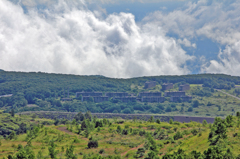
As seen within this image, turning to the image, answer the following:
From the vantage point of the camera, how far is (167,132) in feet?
398

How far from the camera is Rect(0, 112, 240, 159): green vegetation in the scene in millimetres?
71062

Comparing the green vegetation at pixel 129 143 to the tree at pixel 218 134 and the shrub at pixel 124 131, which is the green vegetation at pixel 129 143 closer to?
the tree at pixel 218 134

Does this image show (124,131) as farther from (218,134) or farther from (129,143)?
(218,134)

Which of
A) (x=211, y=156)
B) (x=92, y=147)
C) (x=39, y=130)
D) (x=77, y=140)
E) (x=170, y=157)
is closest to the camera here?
(x=211, y=156)

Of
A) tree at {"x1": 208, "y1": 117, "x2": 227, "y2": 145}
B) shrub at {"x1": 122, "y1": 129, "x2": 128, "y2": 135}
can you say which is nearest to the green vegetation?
tree at {"x1": 208, "y1": 117, "x2": 227, "y2": 145}

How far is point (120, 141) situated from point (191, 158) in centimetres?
4968

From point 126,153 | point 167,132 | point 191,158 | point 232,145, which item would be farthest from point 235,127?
point 167,132

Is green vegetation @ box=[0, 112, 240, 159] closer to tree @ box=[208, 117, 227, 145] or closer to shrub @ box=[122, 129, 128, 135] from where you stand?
tree @ box=[208, 117, 227, 145]

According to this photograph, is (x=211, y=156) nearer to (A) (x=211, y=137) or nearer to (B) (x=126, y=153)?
(A) (x=211, y=137)

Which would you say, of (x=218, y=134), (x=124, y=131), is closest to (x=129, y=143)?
(x=124, y=131)

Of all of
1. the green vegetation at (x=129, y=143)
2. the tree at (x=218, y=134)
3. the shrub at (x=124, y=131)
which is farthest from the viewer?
the shrub at (x=124, y=131)

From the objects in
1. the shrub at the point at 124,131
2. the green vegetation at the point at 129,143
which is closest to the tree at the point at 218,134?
the green vegetation at the point at 129,143

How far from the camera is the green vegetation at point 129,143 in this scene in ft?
233

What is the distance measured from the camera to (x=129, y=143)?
10862cm
